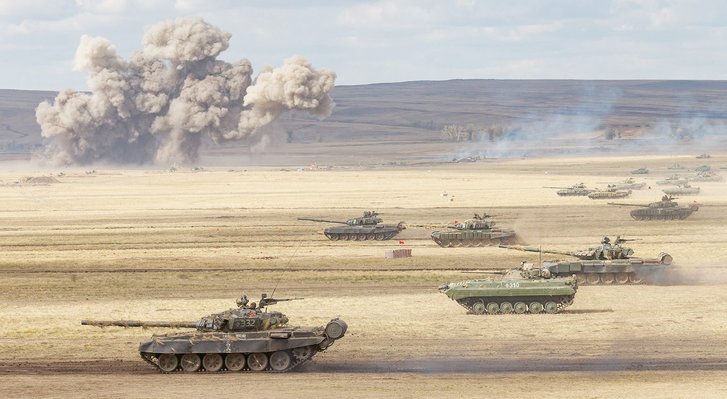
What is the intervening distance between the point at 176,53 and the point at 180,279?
9610 centimetres

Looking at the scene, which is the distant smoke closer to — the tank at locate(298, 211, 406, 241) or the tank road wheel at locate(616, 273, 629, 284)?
the tank at locate(298, 211, 406, 241)

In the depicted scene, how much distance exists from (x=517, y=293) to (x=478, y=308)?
140cm

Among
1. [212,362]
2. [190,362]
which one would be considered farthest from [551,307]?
[190,362]

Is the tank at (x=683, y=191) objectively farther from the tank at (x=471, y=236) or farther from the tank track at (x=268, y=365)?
the tank track at (x=268, y=365)

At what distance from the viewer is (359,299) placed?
44.5 metres

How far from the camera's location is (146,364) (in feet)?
109

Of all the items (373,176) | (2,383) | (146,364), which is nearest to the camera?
(2,383)

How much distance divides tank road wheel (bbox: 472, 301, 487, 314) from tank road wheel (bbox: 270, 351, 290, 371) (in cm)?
1065

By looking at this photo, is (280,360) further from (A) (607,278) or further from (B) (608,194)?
(B) (608,194)

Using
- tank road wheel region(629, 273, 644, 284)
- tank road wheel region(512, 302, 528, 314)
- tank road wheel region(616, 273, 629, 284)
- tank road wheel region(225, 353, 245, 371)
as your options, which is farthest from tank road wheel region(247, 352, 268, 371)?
tank road wheel region(629, 273, 644, 284)

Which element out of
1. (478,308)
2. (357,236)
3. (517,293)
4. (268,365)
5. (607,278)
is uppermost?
(517,293)

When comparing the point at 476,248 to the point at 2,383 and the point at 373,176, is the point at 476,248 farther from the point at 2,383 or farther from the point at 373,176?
the point at 373,176

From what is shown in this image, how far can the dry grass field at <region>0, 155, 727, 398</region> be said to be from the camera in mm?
30830

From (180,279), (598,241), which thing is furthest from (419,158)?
(180,279)
